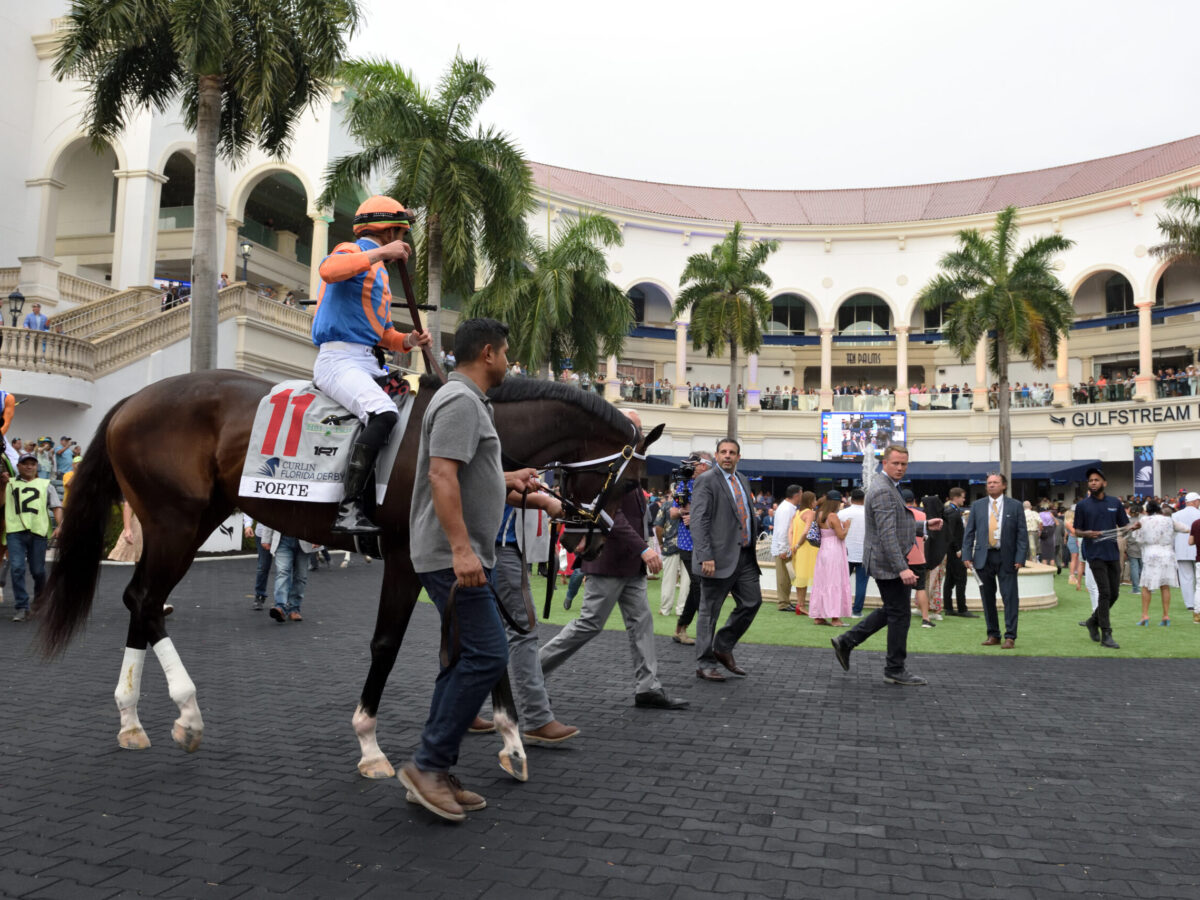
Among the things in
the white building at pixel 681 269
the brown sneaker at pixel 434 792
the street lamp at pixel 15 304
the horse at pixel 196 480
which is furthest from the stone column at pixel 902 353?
the brown sneaker at pixel 434 792

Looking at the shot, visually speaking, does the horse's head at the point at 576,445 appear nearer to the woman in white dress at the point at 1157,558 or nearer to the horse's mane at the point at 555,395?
the horse's mane at the point at 555,395

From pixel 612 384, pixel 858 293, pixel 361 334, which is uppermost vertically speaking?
pixel 858 293

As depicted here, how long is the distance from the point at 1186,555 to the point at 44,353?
2261 cm

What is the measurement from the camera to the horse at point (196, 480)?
15.4 ft

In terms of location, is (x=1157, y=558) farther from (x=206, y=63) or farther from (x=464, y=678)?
(x=206, y=63)

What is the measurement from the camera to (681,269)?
43500 mm

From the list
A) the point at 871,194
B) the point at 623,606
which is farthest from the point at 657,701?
the point at 871,194

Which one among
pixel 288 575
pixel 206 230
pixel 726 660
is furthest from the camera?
pixel 206 230

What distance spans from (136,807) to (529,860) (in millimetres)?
1802

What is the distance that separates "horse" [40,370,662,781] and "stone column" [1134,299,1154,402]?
126 ft

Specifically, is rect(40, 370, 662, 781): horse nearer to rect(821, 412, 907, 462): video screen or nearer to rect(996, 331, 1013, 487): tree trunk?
rect(996, 331, 1013, 487): tree trunk

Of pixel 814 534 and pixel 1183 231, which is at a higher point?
pixel 1183 231

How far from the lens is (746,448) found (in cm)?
4094

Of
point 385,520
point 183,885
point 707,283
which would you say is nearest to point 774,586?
point 385,520
